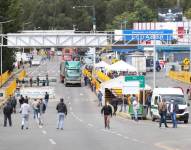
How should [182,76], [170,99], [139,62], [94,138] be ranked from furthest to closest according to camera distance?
[139,62], [182,76], [170,99], [94,138]

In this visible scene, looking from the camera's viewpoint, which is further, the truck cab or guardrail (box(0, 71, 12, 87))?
the truck cab

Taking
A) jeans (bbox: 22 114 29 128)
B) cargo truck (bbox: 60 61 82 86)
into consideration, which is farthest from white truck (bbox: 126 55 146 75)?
jeans (bbox: 22 114 29 128)

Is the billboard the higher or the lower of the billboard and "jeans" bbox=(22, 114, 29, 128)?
the higher

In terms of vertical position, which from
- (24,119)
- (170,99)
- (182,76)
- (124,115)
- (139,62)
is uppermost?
(139,62)

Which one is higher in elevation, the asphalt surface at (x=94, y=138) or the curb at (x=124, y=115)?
the asphalt surface at (x=94, y=138)

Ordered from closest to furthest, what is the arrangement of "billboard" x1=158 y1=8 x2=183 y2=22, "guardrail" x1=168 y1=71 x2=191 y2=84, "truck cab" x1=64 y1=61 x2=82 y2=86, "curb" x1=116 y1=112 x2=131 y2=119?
"curb" x1=116 y1=112 x2=131 y2=119 < "guardrail" x1=168 y1=71 x2=191 y2=84 < "truck cab" x1=64 y1=61 x2=82 y2=86 < "billboard" x1=158 y1=8 x2=183 y2=22

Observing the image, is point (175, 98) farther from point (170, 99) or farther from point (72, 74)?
point (72, 74)

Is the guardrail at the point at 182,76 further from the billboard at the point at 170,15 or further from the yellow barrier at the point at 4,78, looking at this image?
the billboard at the point at 170,15

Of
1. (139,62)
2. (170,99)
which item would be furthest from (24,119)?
(139,62)

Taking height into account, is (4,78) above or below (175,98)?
below

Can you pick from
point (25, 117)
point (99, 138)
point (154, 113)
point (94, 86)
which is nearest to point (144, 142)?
point (99, 138)

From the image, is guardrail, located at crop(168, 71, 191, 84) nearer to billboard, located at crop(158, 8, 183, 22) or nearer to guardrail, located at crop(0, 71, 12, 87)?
guardrail, located at crop(0, 71, 12, 87)

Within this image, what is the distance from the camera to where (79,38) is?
8125 centimetres

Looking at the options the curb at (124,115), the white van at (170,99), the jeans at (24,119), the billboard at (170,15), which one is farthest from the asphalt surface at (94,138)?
the billboard at (170,15)
